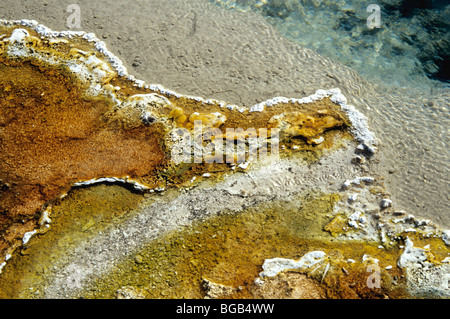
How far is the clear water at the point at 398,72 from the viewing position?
5801 mm

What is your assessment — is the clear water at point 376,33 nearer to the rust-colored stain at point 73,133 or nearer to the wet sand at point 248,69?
the wet sand at point 248,69

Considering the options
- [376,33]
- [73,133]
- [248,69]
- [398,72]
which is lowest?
[73,133]

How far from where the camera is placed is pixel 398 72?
7426 mm

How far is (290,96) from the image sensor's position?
22.2 ft

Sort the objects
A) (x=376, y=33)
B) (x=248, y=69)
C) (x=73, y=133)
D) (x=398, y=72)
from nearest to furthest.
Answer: (x=73, y=133) → (x=248, y=69) → (x=398, y=72) → (x=376, y=33)

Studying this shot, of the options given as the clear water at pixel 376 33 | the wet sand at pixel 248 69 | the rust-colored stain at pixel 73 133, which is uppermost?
the clear water at pixel 376 33

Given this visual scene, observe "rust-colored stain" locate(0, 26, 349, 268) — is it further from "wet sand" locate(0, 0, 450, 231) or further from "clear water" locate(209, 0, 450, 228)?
"clear water" locate(209, 0, 450, 228)

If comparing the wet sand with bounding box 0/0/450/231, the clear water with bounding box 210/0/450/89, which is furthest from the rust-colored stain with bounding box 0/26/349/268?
the clear water with bounding box 210/0/450/89

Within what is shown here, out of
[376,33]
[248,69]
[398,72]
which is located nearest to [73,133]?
[248,69]

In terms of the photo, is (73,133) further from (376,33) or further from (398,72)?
(376,33)

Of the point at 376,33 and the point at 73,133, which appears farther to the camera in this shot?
the point at 376,33

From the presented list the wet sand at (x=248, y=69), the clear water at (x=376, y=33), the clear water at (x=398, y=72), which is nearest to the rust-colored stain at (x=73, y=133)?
the wet sand at (x=248, y=69)

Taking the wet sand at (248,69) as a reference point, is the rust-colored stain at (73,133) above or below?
below
